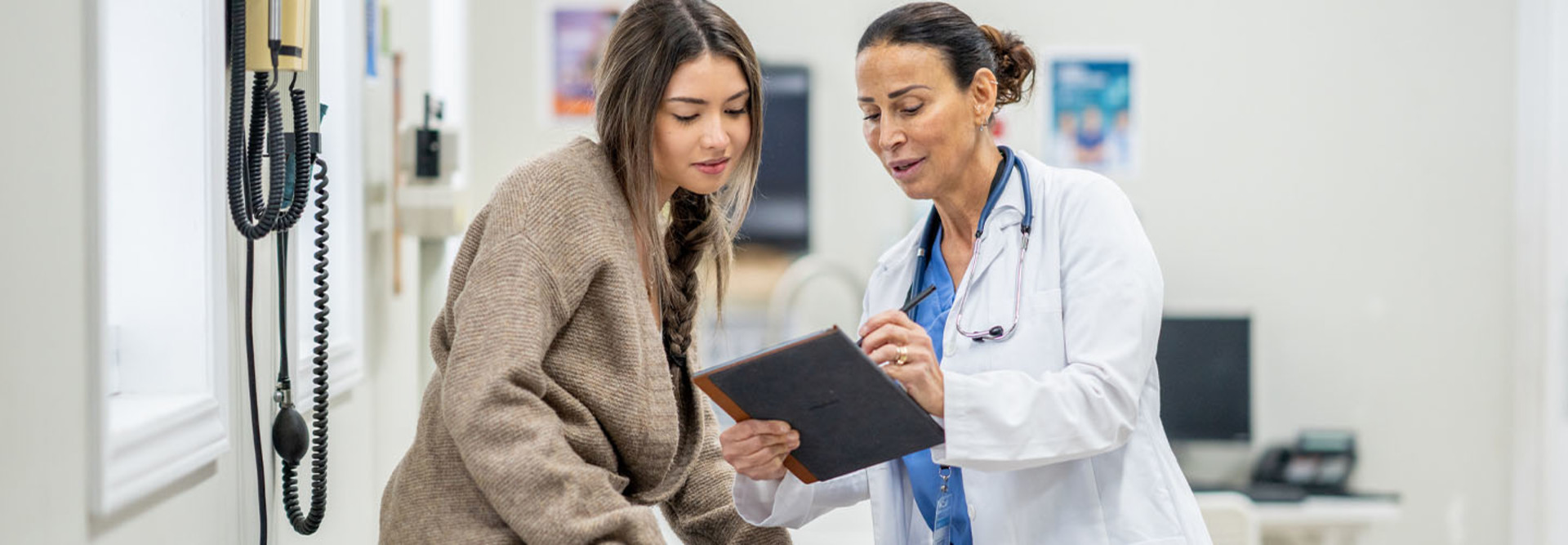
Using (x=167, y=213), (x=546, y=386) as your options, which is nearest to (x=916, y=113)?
(x=546, y=386)

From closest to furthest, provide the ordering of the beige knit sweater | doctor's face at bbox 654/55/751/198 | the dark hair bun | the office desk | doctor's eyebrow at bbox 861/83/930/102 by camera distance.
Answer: the beige knit sweater → doctor's face at bbox 654/55/751/198 → doctor's eyebrow at bbox 861/83/930/102 → the dark hair bun → the office desk

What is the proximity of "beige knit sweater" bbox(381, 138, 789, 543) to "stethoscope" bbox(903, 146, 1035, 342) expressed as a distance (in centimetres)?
38

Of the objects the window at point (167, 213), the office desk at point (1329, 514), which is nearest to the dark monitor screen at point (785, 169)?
the office desk at point (1329, 514)

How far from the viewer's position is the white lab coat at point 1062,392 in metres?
1.41

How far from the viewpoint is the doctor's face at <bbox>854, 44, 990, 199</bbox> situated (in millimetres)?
1611

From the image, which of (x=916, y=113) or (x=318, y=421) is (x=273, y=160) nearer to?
(x=318, y=421)

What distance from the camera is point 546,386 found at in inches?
51.0

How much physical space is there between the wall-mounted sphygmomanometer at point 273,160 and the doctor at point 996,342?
0.61 meters

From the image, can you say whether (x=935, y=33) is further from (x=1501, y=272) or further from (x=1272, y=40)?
(x=1501, y=272)

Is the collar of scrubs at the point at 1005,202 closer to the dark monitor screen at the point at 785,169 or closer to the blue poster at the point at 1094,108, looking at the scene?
the dark monitor screen at the point at 785,169

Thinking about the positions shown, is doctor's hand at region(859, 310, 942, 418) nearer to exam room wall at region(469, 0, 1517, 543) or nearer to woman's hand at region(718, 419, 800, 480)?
woman's hand at region(718, 419, 800, 480)

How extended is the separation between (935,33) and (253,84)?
84 centimetres

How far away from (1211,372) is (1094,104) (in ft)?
3.03

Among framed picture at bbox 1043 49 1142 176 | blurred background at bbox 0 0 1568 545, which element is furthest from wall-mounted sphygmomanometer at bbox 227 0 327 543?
framed picture at bbox 1043 49 1142 176
